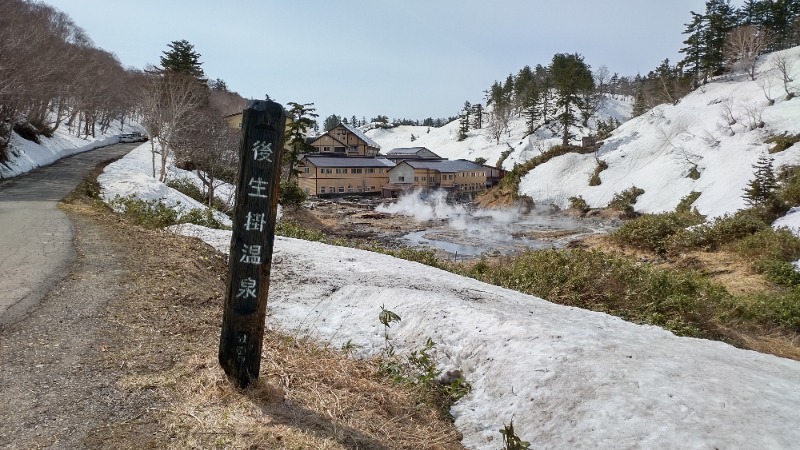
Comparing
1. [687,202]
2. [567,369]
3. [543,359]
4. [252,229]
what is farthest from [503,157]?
[252,229]

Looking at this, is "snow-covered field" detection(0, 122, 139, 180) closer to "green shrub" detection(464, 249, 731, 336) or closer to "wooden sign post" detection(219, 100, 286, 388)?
"wooden sign post" detection(219, 100, 286, 388)

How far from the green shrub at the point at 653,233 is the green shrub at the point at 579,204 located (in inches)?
660

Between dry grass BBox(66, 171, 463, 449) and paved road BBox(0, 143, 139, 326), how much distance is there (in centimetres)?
111

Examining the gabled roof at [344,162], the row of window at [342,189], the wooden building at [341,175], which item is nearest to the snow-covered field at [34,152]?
the wooden building at [341,175]

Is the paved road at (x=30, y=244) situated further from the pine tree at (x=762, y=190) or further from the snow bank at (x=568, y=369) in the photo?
the pine tree at (x=762, y=190)

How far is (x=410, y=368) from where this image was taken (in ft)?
16.7

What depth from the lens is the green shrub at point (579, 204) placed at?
38.2 metres

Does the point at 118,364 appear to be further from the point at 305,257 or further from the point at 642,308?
the point at 642,308

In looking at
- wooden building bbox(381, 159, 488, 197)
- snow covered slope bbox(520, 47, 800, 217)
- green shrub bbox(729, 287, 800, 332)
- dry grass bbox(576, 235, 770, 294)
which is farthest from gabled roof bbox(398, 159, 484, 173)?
green shrub bbox(729, 287, 800, 332)

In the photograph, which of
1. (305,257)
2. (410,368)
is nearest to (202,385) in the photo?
(410,368)

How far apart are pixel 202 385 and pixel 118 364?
1.00 meters

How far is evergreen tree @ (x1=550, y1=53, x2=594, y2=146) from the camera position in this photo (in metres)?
51.4

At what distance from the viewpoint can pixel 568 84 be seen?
50.9 metres

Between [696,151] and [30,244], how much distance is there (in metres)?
41.5
